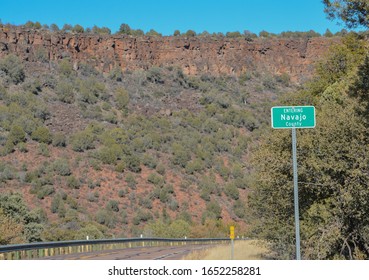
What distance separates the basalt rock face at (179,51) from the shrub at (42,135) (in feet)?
62.0

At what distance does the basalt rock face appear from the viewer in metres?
83.8

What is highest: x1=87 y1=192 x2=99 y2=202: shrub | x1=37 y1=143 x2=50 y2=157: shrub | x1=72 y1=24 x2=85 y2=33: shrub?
x1=72 y1=24 x2=85 y2=33: shrub

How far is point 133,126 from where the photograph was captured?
73500 mm

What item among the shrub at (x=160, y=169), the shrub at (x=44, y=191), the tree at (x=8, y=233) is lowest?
the tree at (x=8, y=233)

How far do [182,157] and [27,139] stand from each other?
1601cm

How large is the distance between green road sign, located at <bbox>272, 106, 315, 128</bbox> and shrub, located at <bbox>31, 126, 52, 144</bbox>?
5287cm

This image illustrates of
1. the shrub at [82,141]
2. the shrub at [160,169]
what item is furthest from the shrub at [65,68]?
the shrub at [160,169]

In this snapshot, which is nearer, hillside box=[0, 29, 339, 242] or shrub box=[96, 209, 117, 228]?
shrub box=[96, 209, 117, 228]

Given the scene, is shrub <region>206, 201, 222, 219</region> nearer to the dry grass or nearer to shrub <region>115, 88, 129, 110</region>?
shrub <region>115, 88, 129, 110</region>

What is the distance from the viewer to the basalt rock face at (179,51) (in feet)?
275

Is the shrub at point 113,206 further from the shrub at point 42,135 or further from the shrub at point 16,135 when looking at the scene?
the shrub at point 16,135

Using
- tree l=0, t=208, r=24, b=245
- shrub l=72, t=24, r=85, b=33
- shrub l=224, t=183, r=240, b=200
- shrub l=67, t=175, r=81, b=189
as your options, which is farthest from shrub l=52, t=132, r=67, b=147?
tree l=0, t=208, r=24, b=245

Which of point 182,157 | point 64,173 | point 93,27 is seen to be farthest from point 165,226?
point 93,27

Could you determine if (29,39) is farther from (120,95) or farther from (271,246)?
(271,246)
